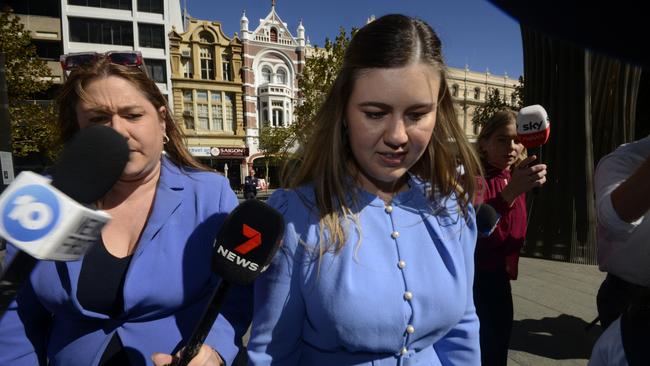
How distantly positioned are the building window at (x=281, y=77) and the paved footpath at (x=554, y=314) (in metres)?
28.6

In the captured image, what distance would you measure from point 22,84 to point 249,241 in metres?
14.3

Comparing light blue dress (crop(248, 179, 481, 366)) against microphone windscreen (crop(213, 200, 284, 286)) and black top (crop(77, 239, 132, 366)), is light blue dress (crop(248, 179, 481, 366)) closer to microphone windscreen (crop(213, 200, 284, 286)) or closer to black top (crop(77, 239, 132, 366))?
microphone windscreen (crop(213, 200, 284, 286))

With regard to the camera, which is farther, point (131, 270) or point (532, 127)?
point (532, 127)

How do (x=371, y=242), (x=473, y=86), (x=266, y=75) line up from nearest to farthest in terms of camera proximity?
(x=371, y=242) < (x=266, y=75) < (x=473, y=86)

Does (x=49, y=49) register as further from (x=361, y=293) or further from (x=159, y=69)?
(x=361, y=293)

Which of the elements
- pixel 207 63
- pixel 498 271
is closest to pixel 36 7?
pixel 207 63

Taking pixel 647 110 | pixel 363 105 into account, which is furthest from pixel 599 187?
pixel 647 110

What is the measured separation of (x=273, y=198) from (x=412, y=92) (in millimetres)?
588

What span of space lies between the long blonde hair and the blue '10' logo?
716mm

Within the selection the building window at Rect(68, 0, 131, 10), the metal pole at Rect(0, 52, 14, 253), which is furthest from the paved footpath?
the building window at Rect(68, 0, 131, 10)

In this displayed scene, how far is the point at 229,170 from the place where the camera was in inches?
1125

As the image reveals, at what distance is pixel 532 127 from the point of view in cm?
231

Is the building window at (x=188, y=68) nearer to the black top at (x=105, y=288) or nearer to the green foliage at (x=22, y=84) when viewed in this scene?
the green foliage at (x=22, y=84)

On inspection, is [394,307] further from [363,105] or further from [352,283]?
[363,105]
